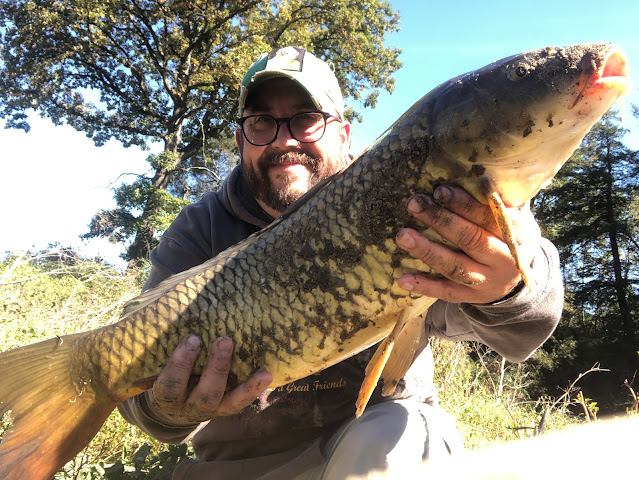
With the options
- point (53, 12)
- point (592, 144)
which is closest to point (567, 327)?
point (592, 144)

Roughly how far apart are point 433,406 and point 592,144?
2042 cm

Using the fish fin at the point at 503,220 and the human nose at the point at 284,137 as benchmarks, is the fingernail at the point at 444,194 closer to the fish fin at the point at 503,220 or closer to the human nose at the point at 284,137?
the fish fin at the point at 503,220

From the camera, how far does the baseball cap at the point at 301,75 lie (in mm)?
2547

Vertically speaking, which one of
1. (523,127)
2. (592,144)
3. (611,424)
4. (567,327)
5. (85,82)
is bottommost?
(567,327)

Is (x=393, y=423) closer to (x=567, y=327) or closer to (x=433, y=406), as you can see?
(x=433, y=406)

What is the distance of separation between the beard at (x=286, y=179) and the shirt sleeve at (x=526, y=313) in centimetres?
122

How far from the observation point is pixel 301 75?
8.39 ft

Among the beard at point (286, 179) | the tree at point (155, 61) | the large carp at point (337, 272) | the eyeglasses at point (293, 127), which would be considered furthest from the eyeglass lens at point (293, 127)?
the tree at point (155, 61)

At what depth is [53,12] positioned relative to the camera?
13.3 meters

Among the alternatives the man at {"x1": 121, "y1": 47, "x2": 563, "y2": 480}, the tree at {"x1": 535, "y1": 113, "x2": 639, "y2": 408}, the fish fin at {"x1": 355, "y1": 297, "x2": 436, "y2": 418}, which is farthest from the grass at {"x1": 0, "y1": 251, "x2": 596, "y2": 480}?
the tree at {"x1": 535, "y1": 113, "x2": 639, "y2": 408}

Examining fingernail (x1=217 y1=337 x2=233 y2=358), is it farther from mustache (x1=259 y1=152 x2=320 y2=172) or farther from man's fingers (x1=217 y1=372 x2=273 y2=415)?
mustache (x1=259 y1=152 x2=320 y2=172)

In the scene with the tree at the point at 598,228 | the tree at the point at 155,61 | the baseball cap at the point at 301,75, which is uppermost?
the tree at the point at 155,61

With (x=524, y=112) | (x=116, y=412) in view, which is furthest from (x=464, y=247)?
(x=116, y=412)

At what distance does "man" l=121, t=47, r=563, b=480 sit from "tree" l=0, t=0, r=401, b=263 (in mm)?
11557
